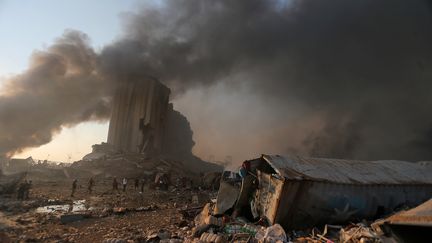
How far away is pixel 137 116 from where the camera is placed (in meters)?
51.7

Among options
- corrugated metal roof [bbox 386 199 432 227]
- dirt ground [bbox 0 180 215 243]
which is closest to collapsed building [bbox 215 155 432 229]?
dirt ground [bbox 0 180 215 243]

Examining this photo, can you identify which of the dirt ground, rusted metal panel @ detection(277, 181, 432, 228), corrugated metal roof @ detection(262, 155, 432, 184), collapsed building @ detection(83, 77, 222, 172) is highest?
collapsed building @ detection(83, 77, 222, 172)

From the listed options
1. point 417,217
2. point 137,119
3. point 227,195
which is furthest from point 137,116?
point 417,217

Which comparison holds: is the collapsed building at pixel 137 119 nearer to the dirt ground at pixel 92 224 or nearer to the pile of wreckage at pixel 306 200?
the dirt ground at pixel 92 224

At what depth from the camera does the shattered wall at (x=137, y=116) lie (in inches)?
1997

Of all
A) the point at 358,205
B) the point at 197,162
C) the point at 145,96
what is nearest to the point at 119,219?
the point at 358,205

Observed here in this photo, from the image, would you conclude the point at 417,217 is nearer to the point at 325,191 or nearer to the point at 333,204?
the point at 325,191

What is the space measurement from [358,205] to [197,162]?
61.5 metres

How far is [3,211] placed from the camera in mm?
13180

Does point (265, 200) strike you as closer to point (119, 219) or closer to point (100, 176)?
point (119, 219)

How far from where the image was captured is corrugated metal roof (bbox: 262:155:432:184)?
29.7 ft

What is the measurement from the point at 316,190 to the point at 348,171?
190 centimetres

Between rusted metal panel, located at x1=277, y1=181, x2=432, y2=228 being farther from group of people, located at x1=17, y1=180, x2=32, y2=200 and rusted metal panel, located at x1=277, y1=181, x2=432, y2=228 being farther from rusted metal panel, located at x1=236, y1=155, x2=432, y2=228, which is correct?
group of people, located at x1=17, y1=180, x2=32, y2=200

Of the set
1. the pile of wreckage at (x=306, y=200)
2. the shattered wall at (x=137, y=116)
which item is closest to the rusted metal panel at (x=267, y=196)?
the pile of wreckage at (x=306, y=200)
